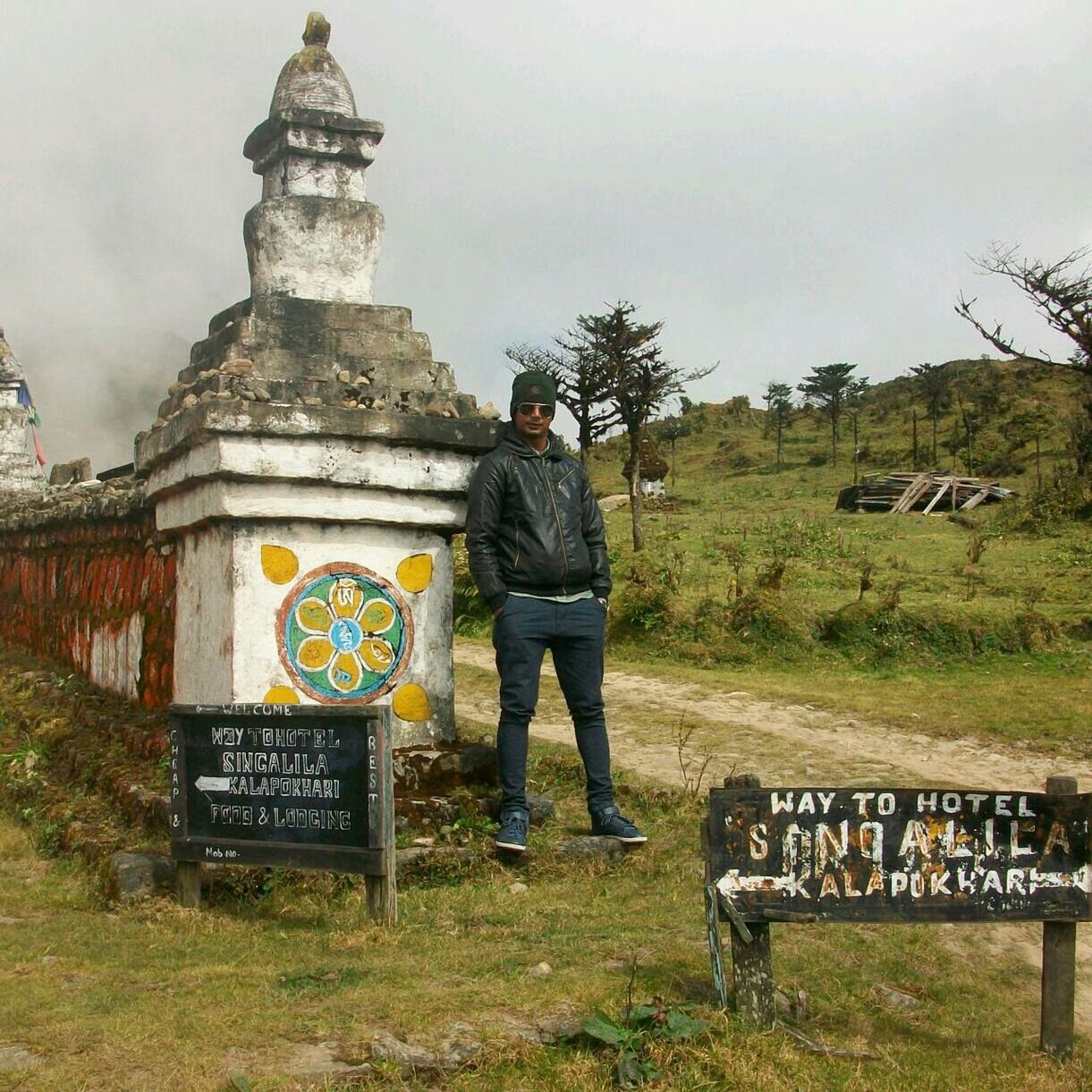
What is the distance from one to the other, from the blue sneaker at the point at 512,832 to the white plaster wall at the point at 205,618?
1.13 m

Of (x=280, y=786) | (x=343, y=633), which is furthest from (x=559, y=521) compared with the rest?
(x=280, y=786)

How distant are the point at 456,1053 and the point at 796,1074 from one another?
838mm

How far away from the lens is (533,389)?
514 cm

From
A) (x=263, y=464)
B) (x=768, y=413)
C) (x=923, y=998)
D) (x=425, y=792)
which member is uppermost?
(x=768, y=413)

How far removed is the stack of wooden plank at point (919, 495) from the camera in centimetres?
2814

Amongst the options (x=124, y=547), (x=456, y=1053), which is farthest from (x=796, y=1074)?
(x=124, y=547)

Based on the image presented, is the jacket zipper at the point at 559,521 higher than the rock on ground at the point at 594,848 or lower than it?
higher

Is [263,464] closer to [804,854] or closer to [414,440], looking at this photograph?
[414,440]

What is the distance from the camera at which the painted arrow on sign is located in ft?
14.8

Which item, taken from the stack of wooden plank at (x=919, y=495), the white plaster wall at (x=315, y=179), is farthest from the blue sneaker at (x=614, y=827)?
the stack of wooden plank at (x=919, y=495)

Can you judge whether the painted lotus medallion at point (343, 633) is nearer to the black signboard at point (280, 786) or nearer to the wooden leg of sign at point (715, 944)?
the black signboard at point (280, 786)

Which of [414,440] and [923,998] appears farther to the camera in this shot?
[414,440]

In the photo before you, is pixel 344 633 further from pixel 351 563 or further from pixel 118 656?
pixel 118 656

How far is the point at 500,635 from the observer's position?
4980 millimetres
